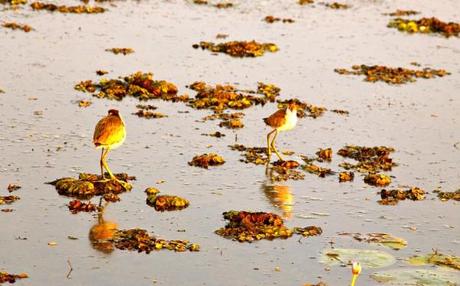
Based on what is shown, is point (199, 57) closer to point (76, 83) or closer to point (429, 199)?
point (76, 83)

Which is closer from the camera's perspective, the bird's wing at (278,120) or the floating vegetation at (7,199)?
the floating vegetation at (7,199)

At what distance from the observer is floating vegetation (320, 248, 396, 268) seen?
1398 cm

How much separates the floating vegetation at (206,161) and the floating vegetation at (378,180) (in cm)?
314

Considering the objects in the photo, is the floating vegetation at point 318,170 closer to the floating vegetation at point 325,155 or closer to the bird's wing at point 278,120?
the floating vegetation at point 325,155

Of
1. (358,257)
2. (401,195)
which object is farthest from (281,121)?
(358,257)

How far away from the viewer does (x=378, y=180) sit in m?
18.0

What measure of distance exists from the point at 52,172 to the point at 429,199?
758 centimetres

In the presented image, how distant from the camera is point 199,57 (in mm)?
28797

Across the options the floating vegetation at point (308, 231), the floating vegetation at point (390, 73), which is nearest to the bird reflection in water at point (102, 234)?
the floating vegetation at point (308, 231)

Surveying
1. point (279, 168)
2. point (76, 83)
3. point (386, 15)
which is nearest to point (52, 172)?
point (279, 168)

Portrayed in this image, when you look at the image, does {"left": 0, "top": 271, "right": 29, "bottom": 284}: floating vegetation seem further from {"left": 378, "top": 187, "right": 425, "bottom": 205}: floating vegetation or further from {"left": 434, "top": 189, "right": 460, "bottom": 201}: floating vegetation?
{"left": 434, "top": 189, "right": 460, "bottom": 201}: floating vegetation

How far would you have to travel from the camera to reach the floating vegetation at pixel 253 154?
62.6ft

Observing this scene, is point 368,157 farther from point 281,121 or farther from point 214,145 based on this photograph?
point 214,145

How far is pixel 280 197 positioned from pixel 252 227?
1.90m
